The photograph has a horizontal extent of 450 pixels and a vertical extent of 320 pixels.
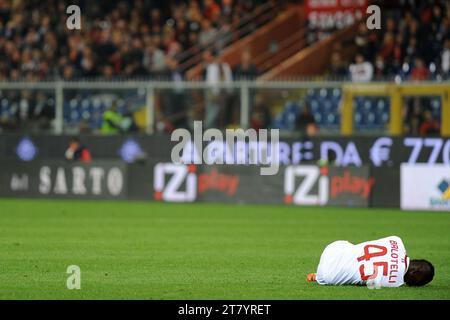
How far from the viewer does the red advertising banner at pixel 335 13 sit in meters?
31.5

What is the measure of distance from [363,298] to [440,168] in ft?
45.8

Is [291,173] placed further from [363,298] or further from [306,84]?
[363,298]

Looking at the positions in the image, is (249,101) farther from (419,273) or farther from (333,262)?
(419,273)

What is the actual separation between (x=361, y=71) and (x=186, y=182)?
5.33 m

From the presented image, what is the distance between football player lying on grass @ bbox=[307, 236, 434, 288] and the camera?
1088cm

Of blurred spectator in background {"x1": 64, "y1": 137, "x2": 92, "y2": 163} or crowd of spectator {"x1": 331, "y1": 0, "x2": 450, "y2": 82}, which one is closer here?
crowd of spectator {"x1": 331, "y1": 0, "x2": 450, "y2": 82}

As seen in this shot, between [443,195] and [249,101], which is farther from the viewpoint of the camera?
[249,101]

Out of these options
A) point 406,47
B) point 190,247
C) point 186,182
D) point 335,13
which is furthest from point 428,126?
point 190,247

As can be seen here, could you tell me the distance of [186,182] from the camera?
26.3 m

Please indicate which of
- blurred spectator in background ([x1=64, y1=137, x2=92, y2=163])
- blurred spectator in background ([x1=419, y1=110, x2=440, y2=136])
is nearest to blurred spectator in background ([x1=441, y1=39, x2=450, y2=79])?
blurred spectator in background ([x1=419, y1=110, x2=440, y2=136])

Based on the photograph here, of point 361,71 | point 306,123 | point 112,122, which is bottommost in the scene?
point 306,123

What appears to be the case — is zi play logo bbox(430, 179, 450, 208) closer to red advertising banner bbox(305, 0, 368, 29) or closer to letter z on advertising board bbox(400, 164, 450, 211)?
letter z on advertising board bbox(400, 164, 450, 211)

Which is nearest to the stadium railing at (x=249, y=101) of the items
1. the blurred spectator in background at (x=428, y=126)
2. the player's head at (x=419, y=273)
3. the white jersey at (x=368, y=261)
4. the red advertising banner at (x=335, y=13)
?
the blurred spectator in background at (x=428, y=126)
